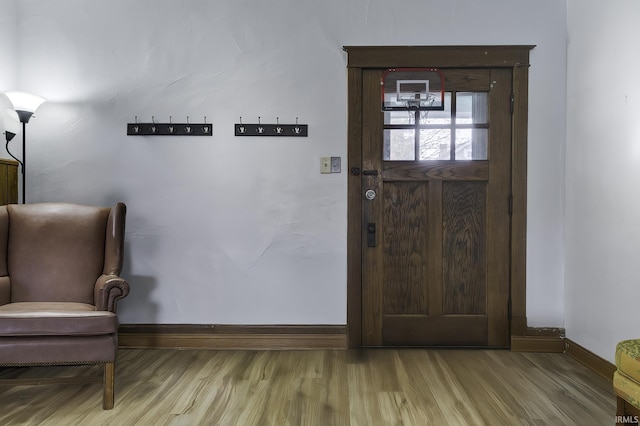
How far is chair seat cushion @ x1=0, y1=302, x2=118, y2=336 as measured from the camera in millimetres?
1943

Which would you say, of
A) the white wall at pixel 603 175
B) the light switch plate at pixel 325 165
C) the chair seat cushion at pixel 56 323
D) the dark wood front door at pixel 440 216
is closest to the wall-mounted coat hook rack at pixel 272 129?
the light switch plate at pixel 325 165

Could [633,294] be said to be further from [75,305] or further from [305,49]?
[75,305]

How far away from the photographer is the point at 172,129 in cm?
290

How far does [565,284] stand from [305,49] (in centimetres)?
239

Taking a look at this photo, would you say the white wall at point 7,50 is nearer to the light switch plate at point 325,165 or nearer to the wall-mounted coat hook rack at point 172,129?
the wall-mounted coat hook rack at point 172,129

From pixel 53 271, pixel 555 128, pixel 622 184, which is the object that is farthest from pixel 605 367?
pixel 53 271

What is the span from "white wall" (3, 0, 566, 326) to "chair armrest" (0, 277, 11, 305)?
2.23ft

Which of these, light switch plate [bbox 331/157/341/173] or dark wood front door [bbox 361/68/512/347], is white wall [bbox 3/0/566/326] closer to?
light switch plate [bbox 331/157/341/173]

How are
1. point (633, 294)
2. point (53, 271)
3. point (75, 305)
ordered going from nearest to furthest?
point (633, 294) → point (75, 305) → point (53, 271)

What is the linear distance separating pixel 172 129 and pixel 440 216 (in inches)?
76.6

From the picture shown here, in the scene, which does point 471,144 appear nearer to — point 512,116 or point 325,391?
point 512,116

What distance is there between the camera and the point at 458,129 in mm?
2918

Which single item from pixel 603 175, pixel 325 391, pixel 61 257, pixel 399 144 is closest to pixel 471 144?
pixel 399 144

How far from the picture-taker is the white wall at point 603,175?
2.21 metres
